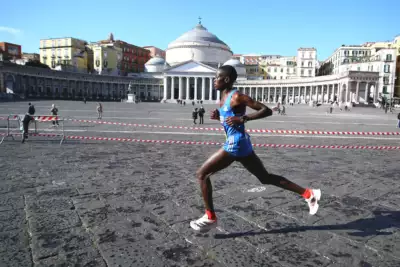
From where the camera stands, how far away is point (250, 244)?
296 cm

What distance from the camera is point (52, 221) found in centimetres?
345

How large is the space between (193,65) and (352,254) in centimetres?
8687

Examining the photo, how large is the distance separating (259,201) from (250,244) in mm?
1309

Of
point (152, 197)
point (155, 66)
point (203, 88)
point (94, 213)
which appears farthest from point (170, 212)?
point (155, 66)

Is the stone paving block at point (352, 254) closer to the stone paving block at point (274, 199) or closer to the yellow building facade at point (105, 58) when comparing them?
the stone paving block at point (274, 199)

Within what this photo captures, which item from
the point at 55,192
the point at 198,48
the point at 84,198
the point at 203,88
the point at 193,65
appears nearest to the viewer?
the point at 84,198

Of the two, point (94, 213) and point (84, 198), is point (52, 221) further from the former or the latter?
point (84, 198)

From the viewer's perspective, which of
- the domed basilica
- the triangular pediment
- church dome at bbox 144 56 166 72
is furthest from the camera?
church dome at bbox 144 56 166 72

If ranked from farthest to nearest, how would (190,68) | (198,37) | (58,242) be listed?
1. (198,37)
2. (190,68)
3. (58,242)

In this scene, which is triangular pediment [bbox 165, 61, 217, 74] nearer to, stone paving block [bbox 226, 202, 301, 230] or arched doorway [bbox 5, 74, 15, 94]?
arched doorway [bbox 5, 74, 15, 94]

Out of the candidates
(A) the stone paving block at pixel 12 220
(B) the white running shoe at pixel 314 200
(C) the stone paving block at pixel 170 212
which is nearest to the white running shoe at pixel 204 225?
(C) the stone paving block at pixel 170 212

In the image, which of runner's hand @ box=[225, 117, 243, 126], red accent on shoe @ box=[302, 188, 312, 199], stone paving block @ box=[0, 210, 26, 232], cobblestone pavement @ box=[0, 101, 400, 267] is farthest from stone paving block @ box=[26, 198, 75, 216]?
red accent on shoe @ box=[302, 188, 312, 199]

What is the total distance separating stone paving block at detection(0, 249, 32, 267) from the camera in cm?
257

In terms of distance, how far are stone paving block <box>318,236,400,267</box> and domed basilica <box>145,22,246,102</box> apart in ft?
255
